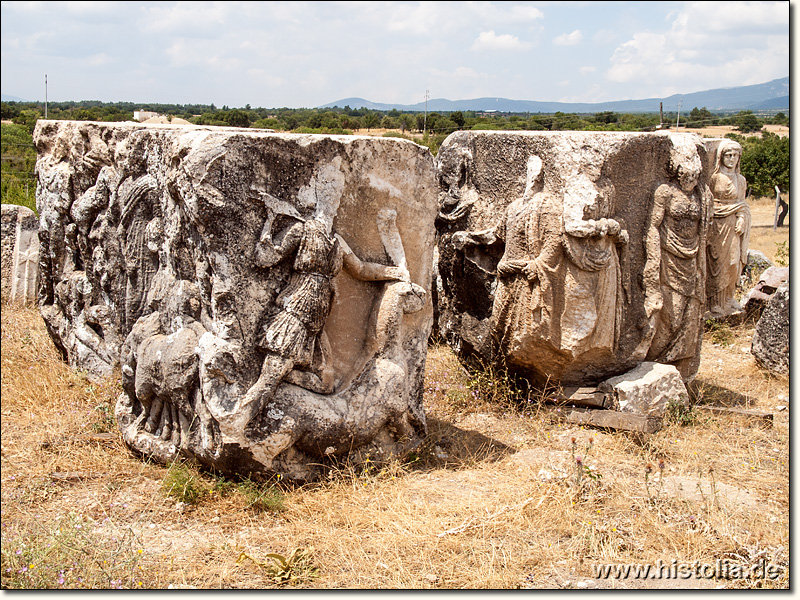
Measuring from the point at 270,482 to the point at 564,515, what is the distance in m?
1.67

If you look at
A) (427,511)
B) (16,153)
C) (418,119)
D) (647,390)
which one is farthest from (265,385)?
(418,119)

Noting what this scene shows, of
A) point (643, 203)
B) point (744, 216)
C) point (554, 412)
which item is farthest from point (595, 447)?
point (744, 216)

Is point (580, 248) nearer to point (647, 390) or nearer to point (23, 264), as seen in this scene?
point (647, 390)

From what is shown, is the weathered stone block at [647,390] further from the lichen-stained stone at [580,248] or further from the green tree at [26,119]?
the green tree at [26,119]

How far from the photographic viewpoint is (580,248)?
5.32 meters

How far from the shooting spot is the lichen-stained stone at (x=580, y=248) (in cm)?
536

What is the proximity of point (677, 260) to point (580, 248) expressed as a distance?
0.97 metres

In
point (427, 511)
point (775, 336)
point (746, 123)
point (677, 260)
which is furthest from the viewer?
point (746, 123)

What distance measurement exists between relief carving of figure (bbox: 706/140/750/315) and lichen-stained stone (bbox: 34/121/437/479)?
17.2 ft

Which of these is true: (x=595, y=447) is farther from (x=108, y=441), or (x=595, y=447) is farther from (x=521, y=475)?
(x=108, y=441)

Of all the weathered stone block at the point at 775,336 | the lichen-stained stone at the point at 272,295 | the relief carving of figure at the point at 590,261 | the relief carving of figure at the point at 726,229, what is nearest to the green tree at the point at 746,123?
the relief carving of figure at the point at 726,229

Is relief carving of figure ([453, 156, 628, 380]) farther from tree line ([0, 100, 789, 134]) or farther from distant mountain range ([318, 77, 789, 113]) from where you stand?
tree line ([0, 100, 789, 134])

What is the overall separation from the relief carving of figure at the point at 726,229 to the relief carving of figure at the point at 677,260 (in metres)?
3.07

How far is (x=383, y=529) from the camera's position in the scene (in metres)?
3.96
